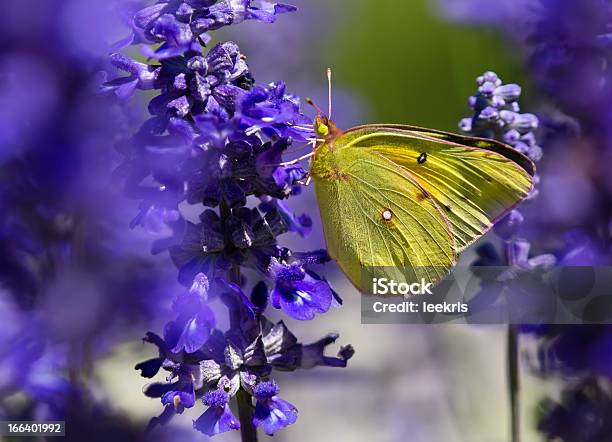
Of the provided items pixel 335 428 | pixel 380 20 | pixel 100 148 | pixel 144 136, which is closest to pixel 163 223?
pixel 144 136

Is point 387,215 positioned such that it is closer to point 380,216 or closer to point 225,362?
point 380,216

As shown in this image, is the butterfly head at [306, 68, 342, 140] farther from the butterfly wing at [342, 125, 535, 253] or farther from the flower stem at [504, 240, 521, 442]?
the flower stem at [504, 240, 521, 442]

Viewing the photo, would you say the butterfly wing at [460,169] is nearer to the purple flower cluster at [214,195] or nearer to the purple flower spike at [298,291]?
the purple flower cluster at [214,195]

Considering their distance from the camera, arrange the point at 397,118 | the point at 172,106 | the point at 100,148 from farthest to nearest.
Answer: the point at 397,118 → the point at 100,148 → the point at 172,106

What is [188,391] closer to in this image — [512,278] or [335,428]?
[512,278]

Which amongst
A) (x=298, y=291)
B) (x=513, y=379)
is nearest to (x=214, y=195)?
(x=298, y=291)

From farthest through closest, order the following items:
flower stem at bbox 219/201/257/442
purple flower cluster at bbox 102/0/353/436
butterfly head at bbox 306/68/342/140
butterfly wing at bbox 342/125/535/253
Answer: butterfly head at bbox 306/68/342/140 → butterfly wing at bbox 342/125/535/253 → flower stem at bbox 219/201/257/442 → purple flower cluster at bbox 102/0/353/436

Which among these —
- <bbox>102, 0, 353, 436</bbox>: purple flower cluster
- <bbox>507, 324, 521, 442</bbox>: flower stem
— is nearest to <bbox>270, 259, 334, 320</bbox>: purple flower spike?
<bbox>102, 0, 353, 436</bbox>: purple flower cluster

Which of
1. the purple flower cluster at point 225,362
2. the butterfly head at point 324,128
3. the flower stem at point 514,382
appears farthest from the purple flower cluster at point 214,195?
the flower stem at point 514,382
